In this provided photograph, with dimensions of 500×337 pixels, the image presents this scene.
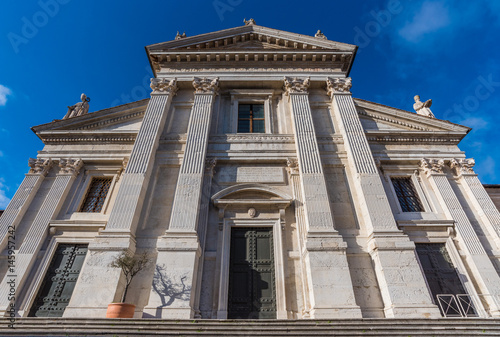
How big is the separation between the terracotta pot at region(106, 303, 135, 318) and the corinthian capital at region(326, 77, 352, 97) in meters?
13.4

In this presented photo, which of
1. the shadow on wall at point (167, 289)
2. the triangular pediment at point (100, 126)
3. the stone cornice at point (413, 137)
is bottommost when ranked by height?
the shadow on wall at point (167, 289)

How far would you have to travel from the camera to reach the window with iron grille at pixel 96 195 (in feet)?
41.0

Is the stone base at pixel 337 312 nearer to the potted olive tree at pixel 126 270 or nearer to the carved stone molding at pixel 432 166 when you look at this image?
the potted olive tree at pixel 126 270

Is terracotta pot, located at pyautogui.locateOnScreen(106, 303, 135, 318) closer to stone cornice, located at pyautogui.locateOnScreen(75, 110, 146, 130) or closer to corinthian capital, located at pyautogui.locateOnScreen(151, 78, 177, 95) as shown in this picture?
stone cornice, located at pyautogui.locateOnScreen(75, 110, 146, 130)

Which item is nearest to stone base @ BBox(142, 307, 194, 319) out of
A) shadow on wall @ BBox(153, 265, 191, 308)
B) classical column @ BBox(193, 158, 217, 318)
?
shadow on wall @ BBox(153, 265, 191, 308)

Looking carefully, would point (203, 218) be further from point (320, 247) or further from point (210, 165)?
point (320, 247)

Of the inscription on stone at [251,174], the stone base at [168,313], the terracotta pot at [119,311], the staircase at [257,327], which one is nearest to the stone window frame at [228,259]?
the stone base at [168,313]

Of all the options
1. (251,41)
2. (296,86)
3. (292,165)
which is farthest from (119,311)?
(251,41)

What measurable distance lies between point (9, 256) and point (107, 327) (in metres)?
6.70

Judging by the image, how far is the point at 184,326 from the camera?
705 centimetres

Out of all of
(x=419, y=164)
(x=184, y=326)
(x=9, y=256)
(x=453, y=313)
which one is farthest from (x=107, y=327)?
(x=419, y=164)

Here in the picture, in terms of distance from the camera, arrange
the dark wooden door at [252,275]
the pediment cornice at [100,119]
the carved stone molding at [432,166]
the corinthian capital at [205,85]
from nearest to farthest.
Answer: the dark wooden door at [252,275] < the carved stone molding at [432,166] < the pediment cornice at [100,119] < the corinthian capital at [205,85]

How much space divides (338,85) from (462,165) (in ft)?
23.4

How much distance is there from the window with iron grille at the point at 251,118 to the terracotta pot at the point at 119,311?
956 cm
